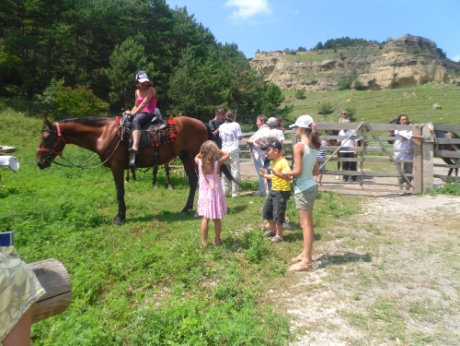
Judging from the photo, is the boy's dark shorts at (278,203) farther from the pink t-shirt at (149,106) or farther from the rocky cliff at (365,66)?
the rocky cliff at (365,66)

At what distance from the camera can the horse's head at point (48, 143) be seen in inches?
282

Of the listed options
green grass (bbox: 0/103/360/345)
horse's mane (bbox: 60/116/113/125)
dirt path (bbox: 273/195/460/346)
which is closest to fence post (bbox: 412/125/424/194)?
green grass (bbox: 0/103/360/345)

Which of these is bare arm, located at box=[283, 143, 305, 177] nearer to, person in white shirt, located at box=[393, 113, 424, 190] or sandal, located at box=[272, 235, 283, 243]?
sandal, located at box=[272, 235, 283, 243]

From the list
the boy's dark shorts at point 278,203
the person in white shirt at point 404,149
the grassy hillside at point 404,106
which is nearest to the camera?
the boy's dark shorts at point 278,203

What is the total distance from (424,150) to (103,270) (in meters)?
8.18

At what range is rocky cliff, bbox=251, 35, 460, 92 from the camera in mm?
68812

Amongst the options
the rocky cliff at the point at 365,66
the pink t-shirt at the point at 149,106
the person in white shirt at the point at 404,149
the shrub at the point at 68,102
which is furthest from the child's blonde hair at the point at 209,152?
the rocky cliff at the point at 365,66

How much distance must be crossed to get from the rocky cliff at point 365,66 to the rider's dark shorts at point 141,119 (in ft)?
118

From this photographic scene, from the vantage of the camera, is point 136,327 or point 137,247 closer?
point 136,327

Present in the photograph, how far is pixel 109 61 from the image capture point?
96.5 ft

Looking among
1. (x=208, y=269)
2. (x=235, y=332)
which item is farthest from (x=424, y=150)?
(x=235, y=332)

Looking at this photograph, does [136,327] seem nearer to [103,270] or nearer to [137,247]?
[103,270]

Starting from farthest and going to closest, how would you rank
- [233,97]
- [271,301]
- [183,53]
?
[233,97] < [183,53] < [271,301]

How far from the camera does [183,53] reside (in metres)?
31.7
